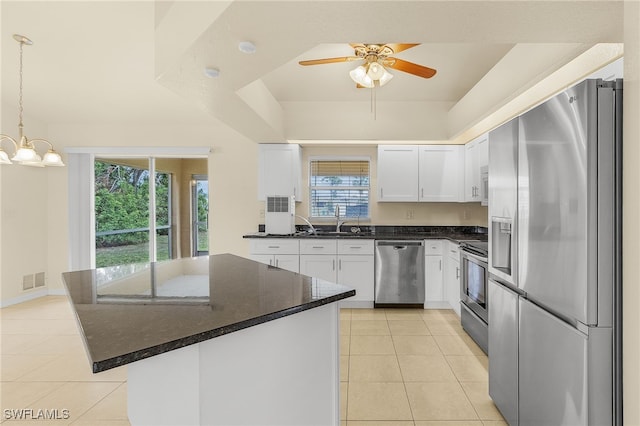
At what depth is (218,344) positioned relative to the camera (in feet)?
3.91

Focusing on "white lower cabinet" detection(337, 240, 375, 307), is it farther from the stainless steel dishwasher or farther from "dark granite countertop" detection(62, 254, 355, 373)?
"dark granite countertop" detection(62, 254, 355, 373)

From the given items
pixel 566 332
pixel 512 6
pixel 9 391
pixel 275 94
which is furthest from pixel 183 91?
pixel 566 332

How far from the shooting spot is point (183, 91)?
253 cm

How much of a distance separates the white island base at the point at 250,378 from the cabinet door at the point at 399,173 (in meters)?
3.16

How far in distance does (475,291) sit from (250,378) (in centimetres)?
251

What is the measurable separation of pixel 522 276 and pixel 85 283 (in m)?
2.30

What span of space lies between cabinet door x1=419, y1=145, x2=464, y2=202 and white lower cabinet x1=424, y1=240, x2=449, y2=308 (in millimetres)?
674

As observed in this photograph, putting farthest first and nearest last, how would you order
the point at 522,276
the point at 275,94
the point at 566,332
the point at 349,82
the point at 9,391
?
the point at 275,94, the point at 349,82, the point at 9,391, the point at 522,276, the point at 566,332

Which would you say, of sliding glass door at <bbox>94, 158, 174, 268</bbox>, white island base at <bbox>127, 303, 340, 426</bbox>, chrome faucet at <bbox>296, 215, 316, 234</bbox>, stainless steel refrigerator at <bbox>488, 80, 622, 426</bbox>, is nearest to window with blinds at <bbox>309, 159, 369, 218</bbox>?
chrome faucet at <bbox>296, 215, 316, 234</bbox>

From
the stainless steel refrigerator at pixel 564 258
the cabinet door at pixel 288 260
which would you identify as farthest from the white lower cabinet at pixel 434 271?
the stainless steel refrigerator at pixel 564 258

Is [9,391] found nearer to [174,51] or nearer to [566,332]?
[174,51]

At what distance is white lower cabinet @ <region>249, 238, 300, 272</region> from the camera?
4.30 m

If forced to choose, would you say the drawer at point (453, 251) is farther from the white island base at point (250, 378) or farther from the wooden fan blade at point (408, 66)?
the white island base at point (250, 378)

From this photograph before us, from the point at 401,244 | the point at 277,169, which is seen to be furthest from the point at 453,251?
the point at 277,169
